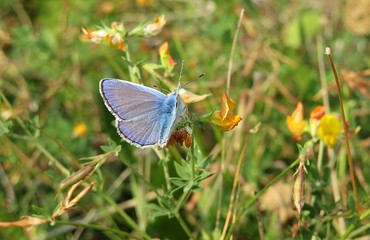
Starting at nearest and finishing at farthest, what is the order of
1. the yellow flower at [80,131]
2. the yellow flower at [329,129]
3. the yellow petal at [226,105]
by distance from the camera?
the yellow petal at [226,105]
the yellow flower at [329,129]
the yellow flower at [80,131]

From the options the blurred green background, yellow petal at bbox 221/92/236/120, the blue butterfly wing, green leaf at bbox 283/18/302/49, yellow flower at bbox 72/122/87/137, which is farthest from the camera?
green leaf at bbox 283/18/302/49

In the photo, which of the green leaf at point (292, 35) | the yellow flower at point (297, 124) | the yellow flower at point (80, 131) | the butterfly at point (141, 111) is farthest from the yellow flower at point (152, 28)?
the green leaf at point (292, 35)

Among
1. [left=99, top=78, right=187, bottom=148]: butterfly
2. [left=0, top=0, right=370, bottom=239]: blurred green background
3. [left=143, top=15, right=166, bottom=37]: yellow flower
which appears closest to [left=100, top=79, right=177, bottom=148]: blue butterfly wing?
[left=99, top=78, right=187, bottom=148]: butterfly

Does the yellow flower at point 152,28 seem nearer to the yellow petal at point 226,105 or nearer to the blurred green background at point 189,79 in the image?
the yellow petal at point 226,105

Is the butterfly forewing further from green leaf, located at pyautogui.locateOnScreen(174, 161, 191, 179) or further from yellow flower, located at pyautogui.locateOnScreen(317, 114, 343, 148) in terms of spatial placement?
yellow flower, located at pyautogui.locateOnScreen(317, 114, 343, 148)

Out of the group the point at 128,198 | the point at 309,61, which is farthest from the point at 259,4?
the point at 128,198

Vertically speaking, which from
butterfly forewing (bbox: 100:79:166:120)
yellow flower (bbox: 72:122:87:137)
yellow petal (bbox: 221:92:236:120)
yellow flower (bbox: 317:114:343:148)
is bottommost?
yellow flower (bbox: 72:122:87:137)

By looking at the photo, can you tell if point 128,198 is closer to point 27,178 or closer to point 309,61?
point 27,178
